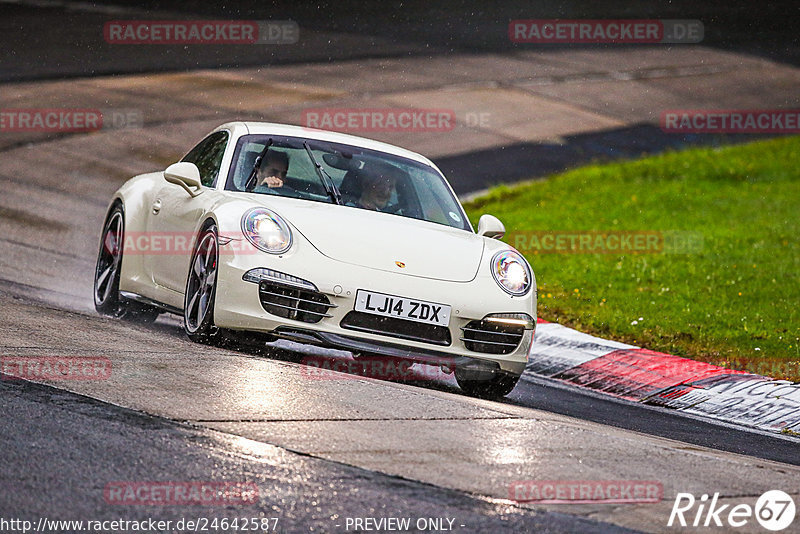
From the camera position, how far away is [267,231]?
7461 mm

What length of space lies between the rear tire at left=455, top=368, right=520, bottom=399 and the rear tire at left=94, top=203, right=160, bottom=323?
2384mm

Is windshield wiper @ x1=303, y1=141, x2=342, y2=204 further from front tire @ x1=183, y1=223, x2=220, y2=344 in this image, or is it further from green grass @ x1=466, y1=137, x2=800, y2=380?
green grass @ x1=466, y1=137, x2=800, y2=380

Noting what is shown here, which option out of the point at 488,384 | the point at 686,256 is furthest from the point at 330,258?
the point at 686,256

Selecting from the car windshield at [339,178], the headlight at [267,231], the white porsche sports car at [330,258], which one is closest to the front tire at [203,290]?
the white porsche sports car at [330,258]

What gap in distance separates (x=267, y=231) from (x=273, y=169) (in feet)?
3.27

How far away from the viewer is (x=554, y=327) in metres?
10.3

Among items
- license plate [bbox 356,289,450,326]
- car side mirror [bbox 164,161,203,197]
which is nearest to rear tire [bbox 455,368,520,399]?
Result: license plate [bbox 356,289,450,326]

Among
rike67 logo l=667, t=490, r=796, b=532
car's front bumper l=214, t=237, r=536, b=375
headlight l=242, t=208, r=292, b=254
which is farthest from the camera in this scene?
headlight l=242, t=208, r=292, b=254

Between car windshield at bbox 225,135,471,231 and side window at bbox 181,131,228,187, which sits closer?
car windshield at bbox 225,135,471,231

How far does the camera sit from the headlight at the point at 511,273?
7773 mm

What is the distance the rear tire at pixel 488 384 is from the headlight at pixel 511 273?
50 cm

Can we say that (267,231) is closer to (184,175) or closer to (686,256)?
(184,175)

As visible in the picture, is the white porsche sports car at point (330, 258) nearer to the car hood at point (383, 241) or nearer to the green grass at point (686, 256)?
the car hood at point (383, 241)

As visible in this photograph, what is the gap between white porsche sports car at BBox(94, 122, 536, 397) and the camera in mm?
7277
